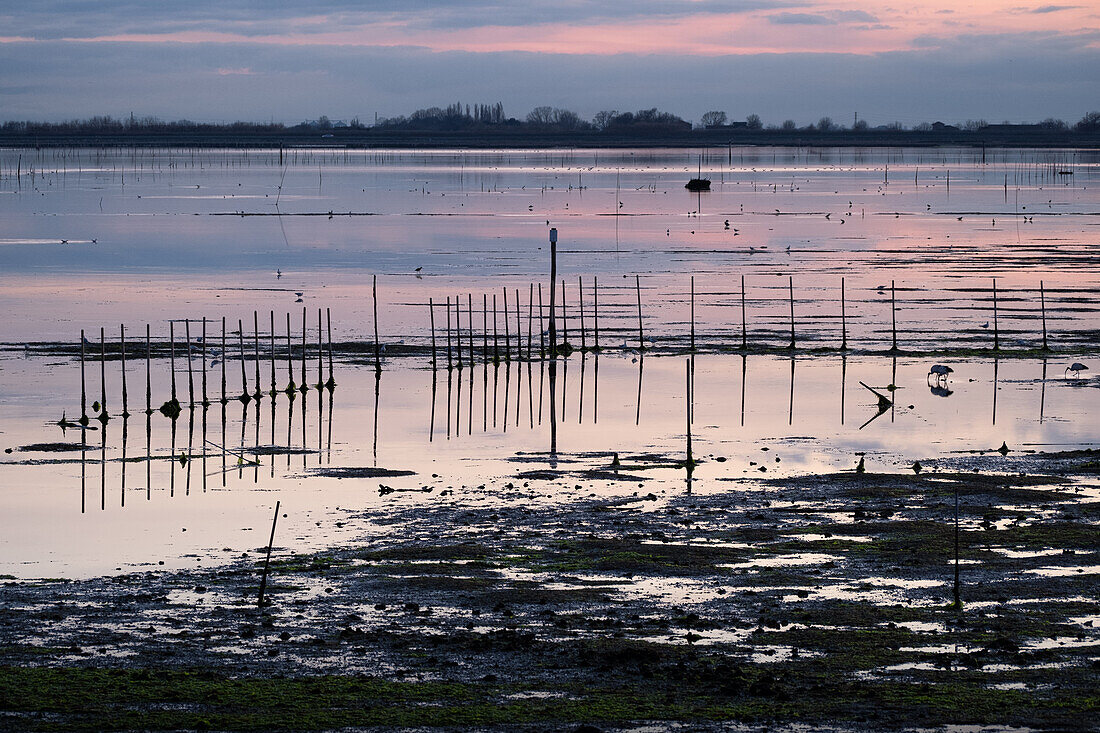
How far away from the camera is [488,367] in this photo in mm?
42062

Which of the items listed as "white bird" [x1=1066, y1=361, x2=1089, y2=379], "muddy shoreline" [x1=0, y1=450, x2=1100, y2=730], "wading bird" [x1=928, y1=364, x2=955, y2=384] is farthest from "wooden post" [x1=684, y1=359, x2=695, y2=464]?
"white bird" [x1=1066, y1=361, x2=1089, y2=379]

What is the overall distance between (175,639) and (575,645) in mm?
4219

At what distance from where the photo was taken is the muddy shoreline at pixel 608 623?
14.1m

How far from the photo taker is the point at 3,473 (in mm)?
27203

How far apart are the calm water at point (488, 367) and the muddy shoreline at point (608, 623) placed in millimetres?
2246

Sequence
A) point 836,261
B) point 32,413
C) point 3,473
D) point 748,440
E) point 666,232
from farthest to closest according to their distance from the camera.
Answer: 1. point 666,232
2. point 836,261
3. point 32,413
4. point 748,440
5. point 3,473

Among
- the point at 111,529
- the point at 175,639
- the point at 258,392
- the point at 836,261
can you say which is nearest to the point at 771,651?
the point at 175,639

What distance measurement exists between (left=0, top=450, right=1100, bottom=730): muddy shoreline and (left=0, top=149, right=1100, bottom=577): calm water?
2.25 meters

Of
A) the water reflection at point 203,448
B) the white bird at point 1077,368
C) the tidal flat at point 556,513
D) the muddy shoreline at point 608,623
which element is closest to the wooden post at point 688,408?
the tidal flat at point 556,513

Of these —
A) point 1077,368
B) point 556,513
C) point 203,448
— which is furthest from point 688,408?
point 1077,368

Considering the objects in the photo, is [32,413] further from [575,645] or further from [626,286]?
[626,286]

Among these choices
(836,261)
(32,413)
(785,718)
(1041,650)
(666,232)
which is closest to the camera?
(785,718)

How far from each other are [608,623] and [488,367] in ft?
83.2

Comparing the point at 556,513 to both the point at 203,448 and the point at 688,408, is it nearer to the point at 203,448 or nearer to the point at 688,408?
the point at 688,408
